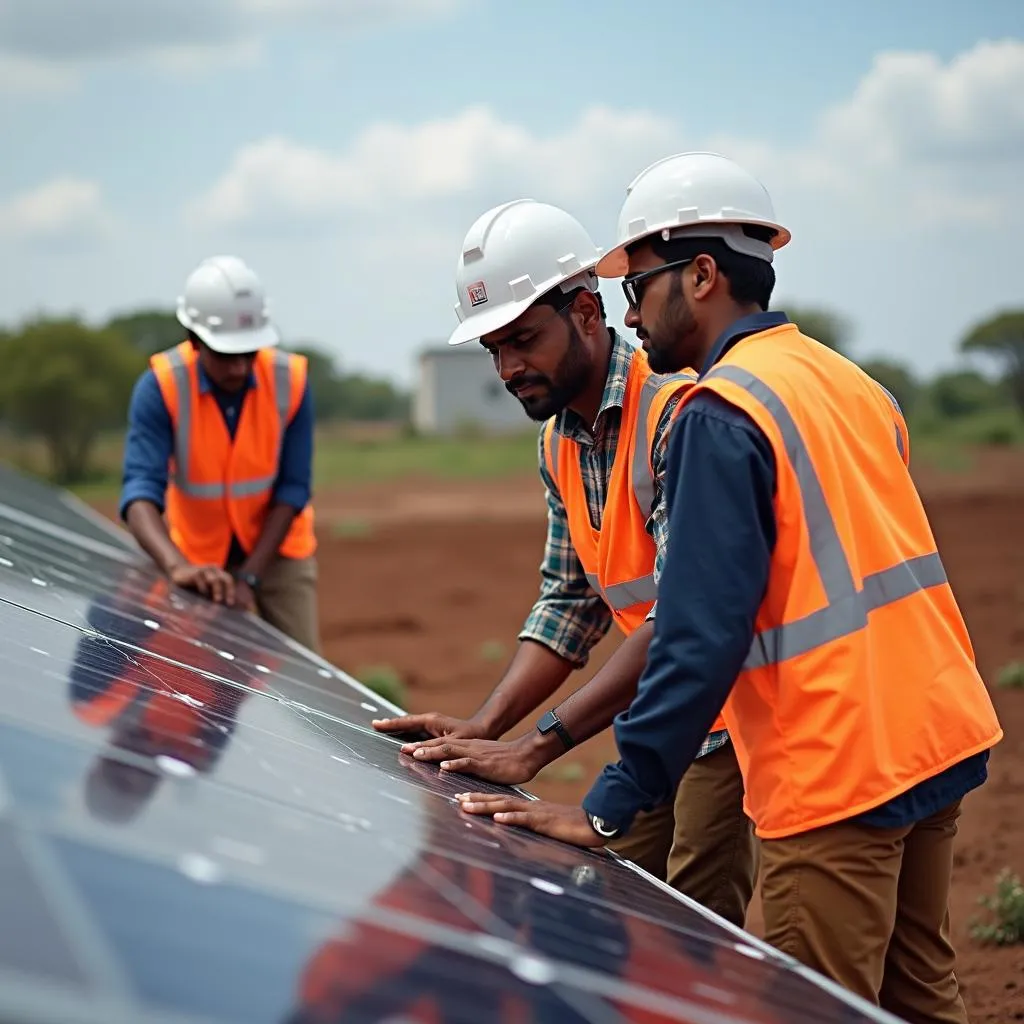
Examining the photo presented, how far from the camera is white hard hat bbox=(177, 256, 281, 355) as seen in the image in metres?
6.62

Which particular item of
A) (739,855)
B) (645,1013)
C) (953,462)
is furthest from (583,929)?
(953,462)

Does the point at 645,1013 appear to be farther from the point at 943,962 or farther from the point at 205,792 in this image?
the point at 943,962

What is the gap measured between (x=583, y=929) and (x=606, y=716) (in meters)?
1.23

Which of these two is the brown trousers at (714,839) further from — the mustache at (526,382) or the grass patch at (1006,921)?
the grass patch at (1006,921)

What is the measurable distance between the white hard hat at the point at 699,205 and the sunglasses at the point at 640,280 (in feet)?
0.21

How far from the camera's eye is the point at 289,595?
7059mm

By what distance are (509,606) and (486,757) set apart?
12745 mm

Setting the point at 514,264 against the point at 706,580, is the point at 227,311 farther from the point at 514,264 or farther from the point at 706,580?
the point at 706,580

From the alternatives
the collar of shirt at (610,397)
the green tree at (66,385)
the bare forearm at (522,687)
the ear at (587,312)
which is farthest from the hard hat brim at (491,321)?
the green tree at (66,385)

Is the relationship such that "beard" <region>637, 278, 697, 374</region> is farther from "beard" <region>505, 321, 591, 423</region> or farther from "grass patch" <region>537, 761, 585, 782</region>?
"grass patch" <region>537, 761, 585, 782</region>

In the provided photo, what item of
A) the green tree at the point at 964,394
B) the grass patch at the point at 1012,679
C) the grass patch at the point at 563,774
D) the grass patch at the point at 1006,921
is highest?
the green tree at the point at 964,394

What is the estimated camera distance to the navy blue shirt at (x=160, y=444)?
6484 mm

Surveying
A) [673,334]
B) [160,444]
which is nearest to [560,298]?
[673,334]

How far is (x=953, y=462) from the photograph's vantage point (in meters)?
31.4
